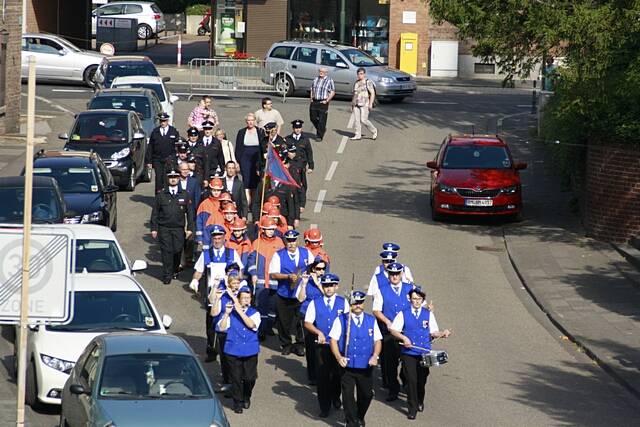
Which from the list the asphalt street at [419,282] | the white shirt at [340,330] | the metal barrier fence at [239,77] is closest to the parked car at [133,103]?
the asphalt street at [419,282]

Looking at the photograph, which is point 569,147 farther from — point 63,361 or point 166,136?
point 63,361

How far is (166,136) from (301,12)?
1080 inches

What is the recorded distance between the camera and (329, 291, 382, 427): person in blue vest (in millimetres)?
15141

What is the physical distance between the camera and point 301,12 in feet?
175

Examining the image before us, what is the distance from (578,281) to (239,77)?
831 inches

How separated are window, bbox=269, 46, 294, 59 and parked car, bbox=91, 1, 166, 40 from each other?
23.5 m

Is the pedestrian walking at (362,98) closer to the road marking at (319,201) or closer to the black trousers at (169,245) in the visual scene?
the road marking at (319,201)

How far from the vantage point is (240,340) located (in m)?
15.8

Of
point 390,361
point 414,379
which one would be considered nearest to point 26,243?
point 414,379

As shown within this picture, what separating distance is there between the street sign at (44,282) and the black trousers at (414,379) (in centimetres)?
500

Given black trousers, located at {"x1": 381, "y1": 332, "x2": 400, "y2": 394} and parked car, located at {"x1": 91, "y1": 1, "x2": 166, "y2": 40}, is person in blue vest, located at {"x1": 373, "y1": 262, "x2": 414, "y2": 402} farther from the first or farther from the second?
parked car, located at {"x1": 91, "y1": 1, "x2": 166, "y2": 40}

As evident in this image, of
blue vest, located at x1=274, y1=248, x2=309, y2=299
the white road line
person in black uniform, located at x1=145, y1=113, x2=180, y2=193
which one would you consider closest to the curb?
blue vest, located at x1=274, y1=248, x2=309, y2=299

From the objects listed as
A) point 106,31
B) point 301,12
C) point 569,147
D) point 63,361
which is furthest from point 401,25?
point 63,361

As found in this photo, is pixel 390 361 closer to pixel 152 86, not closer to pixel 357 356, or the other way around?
pixel 357 356
